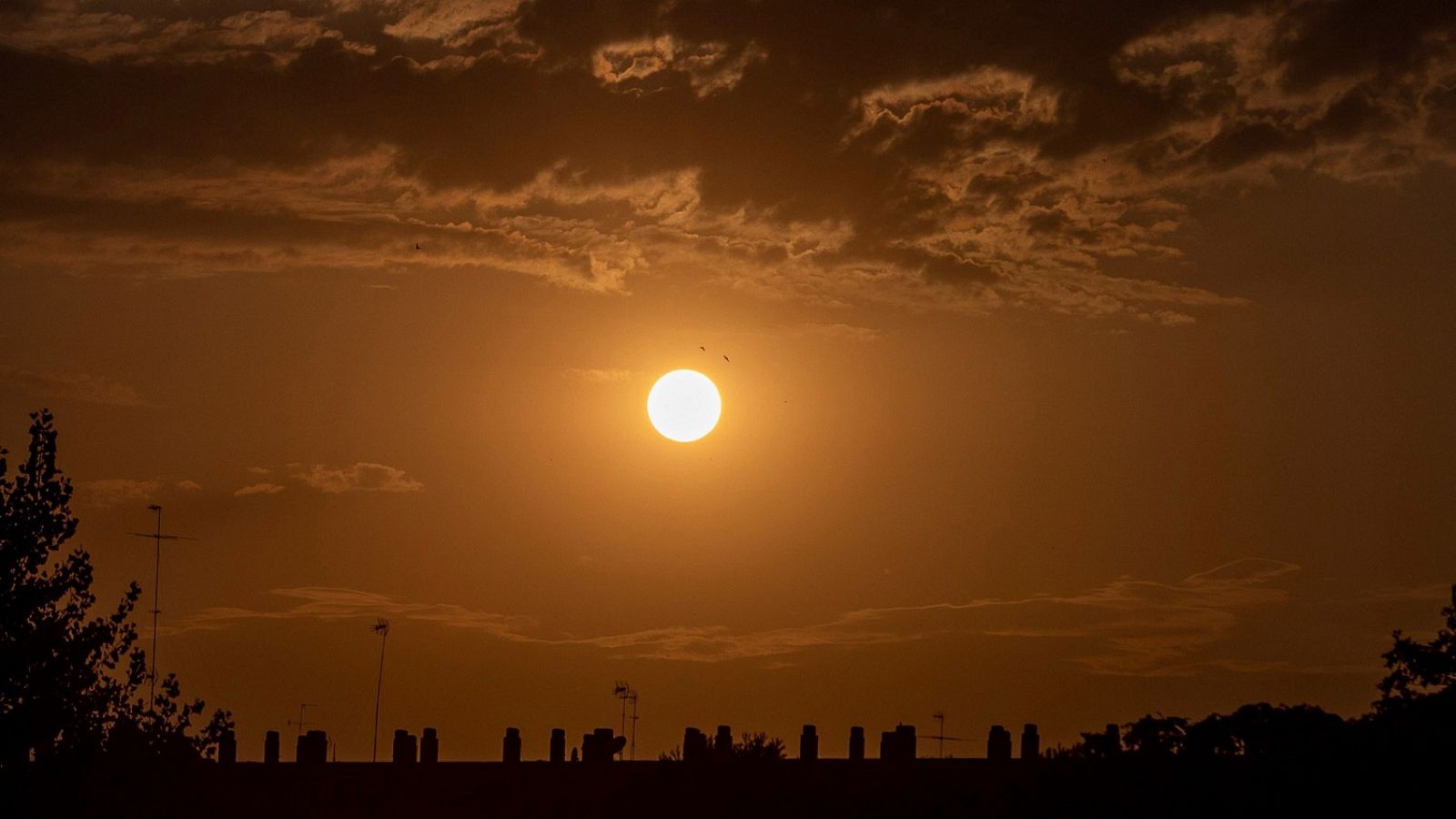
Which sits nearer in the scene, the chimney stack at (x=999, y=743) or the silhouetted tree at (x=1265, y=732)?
the silhouetted tree at (x=1265, y=732)

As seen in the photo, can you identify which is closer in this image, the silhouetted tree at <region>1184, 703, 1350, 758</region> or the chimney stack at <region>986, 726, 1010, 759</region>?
the silhouetted tree at <region>1184, 703, 1350, 758</region>

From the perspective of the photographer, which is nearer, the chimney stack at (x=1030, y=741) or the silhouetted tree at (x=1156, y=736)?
the silhouetted tree at (x=1156, y=736)

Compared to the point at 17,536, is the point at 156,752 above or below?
below

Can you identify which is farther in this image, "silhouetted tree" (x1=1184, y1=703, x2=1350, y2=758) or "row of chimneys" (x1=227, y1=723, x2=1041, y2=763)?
"row of chimneys" (x1=227, y1=723, x2=1041, y2=763)

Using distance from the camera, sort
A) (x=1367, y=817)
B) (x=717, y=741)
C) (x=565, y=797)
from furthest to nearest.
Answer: (x=565, y=797) → (x=717, y=741) → (x=1367, y=817)

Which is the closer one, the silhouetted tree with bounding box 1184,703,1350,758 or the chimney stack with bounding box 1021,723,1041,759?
the silhouetted tree with bounding box 1184,703,1350,758

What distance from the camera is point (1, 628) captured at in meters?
33.6

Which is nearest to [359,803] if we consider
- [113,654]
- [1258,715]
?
[113,654]

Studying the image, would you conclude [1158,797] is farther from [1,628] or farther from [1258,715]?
[1,628]

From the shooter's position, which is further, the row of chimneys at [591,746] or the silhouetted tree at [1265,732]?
the row of chimneys at [591,746]

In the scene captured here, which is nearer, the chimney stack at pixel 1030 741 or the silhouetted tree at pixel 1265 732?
the silhouetted tree at pixel 1265 732

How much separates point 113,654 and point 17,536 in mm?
2739

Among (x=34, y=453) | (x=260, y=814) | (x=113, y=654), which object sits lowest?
(x=260, y=814)

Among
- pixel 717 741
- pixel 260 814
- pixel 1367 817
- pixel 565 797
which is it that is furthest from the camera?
pixel 260 814
